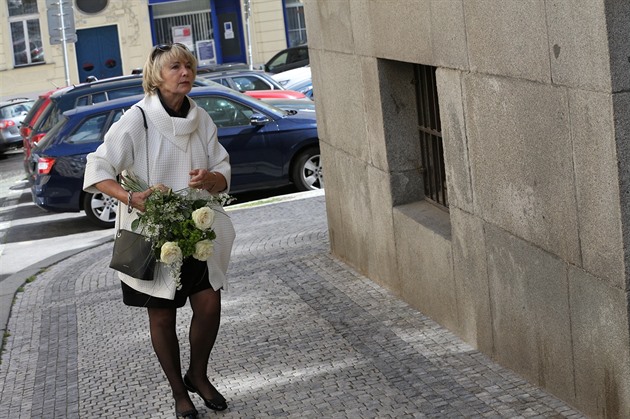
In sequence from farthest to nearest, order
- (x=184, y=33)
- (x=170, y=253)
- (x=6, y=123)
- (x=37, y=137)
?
1. (x=184, y=33)
2. (x=6, y=123)
3. (x=37, y=137)
4. (x=170, y=253)

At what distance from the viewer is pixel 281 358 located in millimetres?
7254

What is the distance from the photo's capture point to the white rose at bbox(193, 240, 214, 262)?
5.84 metres

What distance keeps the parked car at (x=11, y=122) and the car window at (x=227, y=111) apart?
14044 millimetres

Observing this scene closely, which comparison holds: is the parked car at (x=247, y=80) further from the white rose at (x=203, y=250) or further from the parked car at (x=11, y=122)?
the white rose at (x=203, y=250)

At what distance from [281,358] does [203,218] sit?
1.70 m

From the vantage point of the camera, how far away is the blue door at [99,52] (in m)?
41.2

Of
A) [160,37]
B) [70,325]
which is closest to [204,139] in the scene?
[70,325]

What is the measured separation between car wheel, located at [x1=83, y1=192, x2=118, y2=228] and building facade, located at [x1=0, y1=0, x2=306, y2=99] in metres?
24.4

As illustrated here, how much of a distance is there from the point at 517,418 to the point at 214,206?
1.80 m

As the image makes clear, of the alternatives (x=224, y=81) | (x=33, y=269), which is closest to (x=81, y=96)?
(x=224, y=81)

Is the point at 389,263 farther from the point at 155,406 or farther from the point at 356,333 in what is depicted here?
the point at 155,406

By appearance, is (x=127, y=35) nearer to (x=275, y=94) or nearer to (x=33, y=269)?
(x=275, y=94)

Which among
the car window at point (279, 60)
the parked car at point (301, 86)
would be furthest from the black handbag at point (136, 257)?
the car window at point (279, 60)

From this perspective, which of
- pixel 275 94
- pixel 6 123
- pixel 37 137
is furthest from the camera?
pixel 6 123
